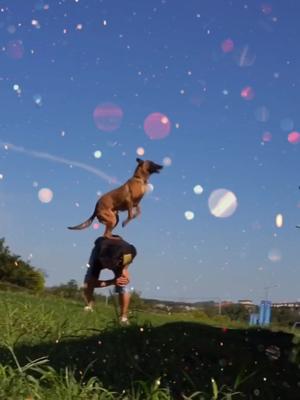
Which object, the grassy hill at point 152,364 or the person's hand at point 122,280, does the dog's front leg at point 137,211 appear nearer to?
the person's hand at point 122,280

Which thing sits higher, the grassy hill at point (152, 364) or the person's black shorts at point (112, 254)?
the person's black shorts at point (112, 254)

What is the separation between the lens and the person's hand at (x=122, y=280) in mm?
8940

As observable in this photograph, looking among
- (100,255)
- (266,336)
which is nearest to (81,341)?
(266,336)

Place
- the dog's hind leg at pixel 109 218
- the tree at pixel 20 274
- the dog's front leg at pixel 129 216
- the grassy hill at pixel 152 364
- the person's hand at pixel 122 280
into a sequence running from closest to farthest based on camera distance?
1. the grassy hill at pixel 152 364
2. the dog's front leg at pixel 129 216
3. the dog's hind leg at pixel 109 218
4. the person's hand at pixel 122 280
5. the tree at pixel 20 274

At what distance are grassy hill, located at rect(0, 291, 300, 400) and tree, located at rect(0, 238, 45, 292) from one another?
25226 millimetres

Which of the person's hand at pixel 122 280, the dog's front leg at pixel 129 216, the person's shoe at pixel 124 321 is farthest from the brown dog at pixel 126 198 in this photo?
the person's shoe at pixel 124 321

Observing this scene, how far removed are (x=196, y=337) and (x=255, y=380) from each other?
1.35 m

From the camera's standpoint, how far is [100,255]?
9000 millimetres

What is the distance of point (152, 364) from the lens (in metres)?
5.05

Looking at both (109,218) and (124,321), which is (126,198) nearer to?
(109,218)

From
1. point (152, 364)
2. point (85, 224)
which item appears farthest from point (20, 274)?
point (152, 364)

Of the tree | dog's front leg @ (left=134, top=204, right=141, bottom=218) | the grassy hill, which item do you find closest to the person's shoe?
the grassy hill

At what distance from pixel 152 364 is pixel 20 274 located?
28692 mm

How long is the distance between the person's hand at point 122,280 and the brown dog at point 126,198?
0.60m
